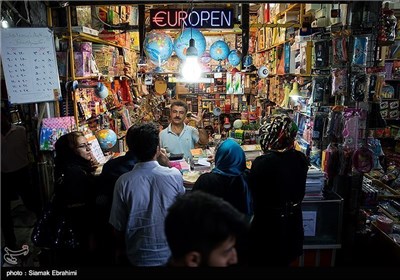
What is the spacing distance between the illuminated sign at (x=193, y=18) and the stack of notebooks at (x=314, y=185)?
2039mm

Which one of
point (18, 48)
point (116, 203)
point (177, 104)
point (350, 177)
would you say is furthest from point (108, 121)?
point (350, 177)

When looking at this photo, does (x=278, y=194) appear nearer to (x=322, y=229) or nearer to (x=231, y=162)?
A: (x=231, y=162)

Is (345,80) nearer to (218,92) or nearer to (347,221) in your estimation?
(347,221)

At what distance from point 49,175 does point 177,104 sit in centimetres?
173

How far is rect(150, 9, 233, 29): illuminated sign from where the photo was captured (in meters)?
4.06

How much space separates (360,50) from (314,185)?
1405mm

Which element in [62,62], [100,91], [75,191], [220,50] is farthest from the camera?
[220,50]

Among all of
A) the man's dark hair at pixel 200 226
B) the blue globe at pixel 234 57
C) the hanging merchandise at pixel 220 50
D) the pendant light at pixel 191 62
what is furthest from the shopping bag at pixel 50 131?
the blue globe at pixel 234 57

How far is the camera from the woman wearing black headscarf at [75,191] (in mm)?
2717

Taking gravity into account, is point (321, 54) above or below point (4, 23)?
below

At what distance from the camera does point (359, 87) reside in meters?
3.38

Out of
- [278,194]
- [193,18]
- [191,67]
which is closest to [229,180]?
[278,194]

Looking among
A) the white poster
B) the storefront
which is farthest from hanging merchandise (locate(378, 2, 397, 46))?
the white poster

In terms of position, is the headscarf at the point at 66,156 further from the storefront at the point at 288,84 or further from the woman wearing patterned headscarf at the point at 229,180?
the woman wearing patterned headscarf at the point at 229,180
